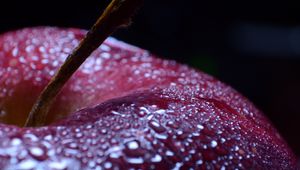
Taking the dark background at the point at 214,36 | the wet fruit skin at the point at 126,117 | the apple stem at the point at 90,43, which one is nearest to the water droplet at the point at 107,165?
the wet fruit skin at the point at 126,117

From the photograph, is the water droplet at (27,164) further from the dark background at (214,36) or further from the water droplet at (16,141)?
the dark background at (214,36)

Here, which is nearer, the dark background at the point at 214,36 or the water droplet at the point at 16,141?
the water droplet at the point at 16,141

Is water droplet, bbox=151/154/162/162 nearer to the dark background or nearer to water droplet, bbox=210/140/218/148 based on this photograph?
water droplet, bbox=210/140/218/148

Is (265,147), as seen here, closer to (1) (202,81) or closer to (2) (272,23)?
(1) (202,81)

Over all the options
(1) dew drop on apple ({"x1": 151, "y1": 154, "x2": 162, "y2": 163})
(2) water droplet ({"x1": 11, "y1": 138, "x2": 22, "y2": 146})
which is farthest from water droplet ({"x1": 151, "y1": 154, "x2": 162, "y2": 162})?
(2) water droplet ({"x1": 11, "y1": 138, "x2": 22, "y2": 146})

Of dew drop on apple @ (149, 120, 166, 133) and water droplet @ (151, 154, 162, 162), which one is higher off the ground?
dew drop on apple @ (149, 120, 166, 133)

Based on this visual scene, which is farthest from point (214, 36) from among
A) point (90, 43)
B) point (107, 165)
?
point (107, 165)
